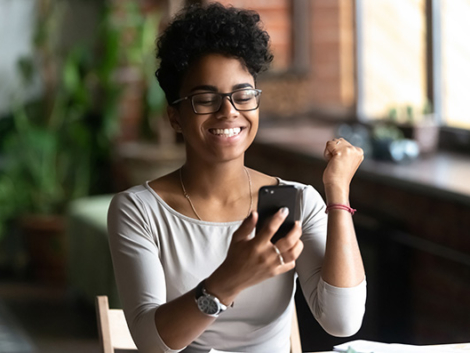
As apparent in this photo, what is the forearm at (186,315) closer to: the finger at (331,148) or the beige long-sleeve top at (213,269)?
the beige long-sleeve top at (213,269)

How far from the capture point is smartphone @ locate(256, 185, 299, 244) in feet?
4.07

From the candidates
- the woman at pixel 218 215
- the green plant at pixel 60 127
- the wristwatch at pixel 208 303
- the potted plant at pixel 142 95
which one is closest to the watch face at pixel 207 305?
the wristwatch at pixel 208 303

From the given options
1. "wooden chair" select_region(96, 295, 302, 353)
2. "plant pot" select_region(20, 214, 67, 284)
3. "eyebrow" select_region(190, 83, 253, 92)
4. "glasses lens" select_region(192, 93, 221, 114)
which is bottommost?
"plant pot" select_region(20, 214, 67, 284)

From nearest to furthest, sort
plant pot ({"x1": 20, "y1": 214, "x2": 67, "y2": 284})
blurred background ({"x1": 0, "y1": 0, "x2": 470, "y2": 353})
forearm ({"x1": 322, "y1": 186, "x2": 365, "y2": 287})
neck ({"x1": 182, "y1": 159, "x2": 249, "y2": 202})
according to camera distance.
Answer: forearm ({"x1": 322, "y1": 186, "x2": 365, "y2": 287})
neck ({"x1": 182, "y1": 159, "x2": 249, "y2": 202})
blurred background ({"x1": 0, "y1": 0, "x2": 470, "y2": 353})
plant pot ({"x1": 20, "y1": 214, "x2": 67, "y2": 284})

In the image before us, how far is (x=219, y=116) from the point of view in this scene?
1.45m

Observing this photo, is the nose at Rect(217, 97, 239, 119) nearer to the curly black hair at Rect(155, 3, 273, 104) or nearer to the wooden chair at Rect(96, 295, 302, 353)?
the curly black hair at Rect(155, 3, 273, 104)

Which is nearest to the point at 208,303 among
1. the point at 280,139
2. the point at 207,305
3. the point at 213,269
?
the point at 207,305

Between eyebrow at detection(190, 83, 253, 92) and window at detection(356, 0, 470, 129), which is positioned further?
window at detection(356, 0, 470, 129)

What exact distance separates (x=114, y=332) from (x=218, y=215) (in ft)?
1.19

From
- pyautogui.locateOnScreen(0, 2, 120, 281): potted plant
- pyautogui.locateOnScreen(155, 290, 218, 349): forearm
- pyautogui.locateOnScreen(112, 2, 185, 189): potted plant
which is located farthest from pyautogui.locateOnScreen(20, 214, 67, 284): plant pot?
pyautogui.locateOnScreen(155, 290, 218, 349): forearm

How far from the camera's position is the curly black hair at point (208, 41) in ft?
4.88

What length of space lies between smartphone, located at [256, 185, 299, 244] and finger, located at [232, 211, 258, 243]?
0.04 metres

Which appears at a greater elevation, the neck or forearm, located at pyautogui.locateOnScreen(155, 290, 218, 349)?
the neck

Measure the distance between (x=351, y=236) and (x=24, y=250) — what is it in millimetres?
4042
